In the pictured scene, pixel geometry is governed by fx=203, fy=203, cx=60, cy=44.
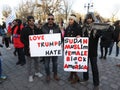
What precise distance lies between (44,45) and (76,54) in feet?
3.06

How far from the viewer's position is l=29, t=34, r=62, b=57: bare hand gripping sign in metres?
5.66

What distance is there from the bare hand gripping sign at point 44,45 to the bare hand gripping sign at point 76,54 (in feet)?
0.81

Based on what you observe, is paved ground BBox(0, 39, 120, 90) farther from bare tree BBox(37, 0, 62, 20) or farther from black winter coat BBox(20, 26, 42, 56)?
bare tree BBox(37, 0, 62, 20)

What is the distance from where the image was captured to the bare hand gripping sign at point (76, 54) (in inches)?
215

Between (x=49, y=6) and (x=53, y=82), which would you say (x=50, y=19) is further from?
(x=49, y=6)

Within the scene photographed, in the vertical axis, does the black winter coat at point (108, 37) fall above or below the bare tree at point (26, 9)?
below

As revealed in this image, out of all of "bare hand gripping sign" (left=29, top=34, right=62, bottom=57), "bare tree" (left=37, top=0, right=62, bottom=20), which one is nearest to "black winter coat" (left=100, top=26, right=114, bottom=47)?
"bare hand gripping sign" (left=29, top=34, right=62, bottom=57)

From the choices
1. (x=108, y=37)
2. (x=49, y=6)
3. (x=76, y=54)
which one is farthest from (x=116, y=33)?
(x=49, y=6)

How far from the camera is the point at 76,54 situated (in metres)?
5.59

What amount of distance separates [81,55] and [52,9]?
34396mm

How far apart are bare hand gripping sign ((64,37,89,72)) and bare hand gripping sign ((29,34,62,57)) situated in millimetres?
246

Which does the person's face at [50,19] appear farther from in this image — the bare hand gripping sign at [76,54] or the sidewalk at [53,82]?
the sidewalk at [53,82]

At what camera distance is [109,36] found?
30.1 ft

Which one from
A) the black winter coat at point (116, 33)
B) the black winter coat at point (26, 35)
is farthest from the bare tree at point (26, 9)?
the black winter coat at point (26, 35)
